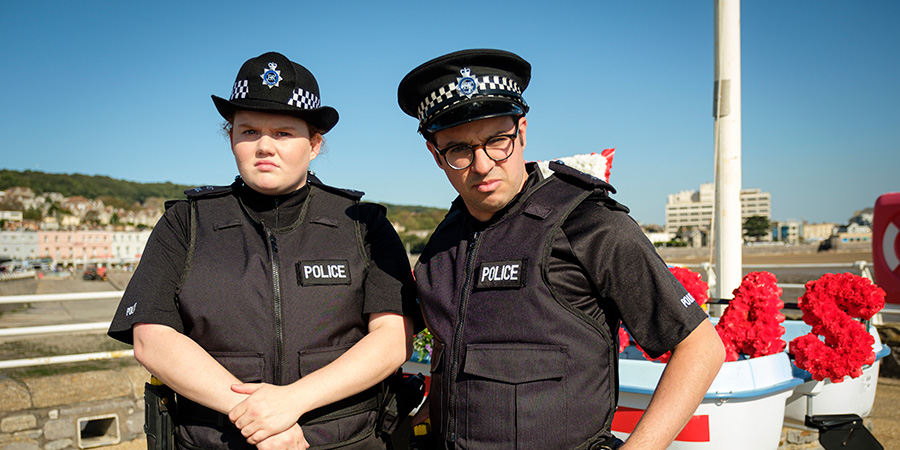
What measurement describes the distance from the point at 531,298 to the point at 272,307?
83 cm

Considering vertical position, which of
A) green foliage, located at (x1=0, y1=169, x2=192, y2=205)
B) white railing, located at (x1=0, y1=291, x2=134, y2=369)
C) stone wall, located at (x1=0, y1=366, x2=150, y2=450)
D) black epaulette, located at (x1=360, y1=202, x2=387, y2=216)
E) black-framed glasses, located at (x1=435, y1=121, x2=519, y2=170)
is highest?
green foliage, located at (x1=0, y1=169, x2=192, y2=205)

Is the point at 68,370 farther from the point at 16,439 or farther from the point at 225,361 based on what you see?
the point at 225,361

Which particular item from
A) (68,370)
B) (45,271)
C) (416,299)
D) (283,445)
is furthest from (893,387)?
(45,271)

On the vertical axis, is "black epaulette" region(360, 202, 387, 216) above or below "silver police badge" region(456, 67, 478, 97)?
below

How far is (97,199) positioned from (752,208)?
562 feet

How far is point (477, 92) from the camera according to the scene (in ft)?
5.28

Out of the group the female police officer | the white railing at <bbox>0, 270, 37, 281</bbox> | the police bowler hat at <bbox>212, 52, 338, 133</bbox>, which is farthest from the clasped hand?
the white railing at <bbox>0, 270, 37, 281</bbox>

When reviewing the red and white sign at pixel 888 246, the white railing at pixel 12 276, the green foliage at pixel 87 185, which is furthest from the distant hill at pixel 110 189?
the red and white sign at pixel 888 246

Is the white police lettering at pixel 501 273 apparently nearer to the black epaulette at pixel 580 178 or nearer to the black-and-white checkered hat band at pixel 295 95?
the black epaulette at pixel 580 178

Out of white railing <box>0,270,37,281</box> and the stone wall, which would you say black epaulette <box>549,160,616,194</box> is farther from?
white railing <box>0,270,37,281</box>

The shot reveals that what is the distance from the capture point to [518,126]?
5.45 feet

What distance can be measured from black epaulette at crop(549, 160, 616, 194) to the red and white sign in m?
8.23

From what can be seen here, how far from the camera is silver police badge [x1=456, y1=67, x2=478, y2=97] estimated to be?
161 centimetres

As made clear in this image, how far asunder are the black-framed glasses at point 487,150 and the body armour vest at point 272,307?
547 millimetres
